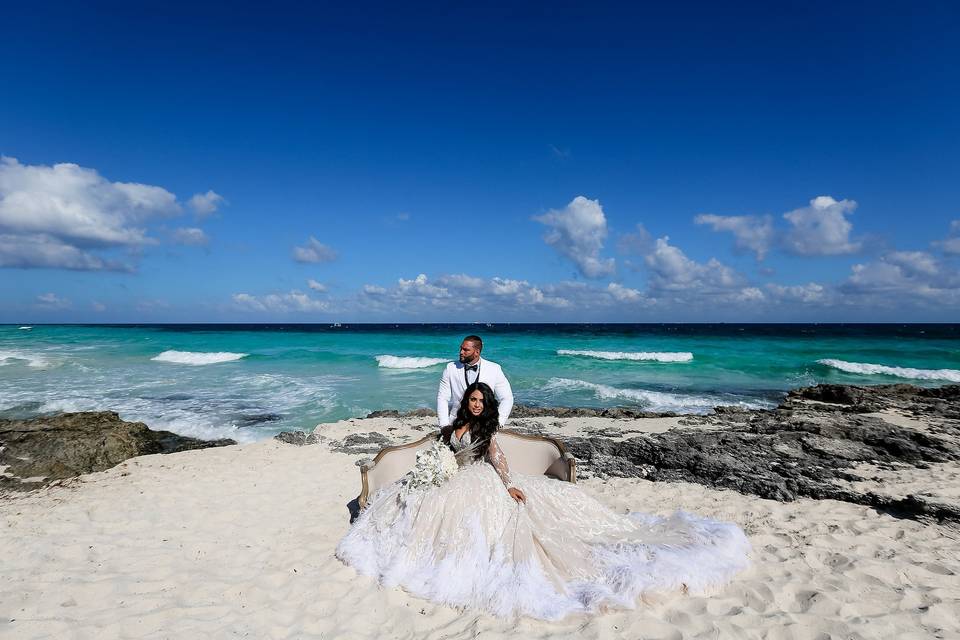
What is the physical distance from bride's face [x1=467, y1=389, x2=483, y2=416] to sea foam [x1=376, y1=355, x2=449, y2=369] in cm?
2169

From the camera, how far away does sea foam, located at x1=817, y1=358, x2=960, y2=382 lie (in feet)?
74.1

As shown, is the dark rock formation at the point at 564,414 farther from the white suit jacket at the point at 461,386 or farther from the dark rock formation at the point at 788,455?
the white suit jacket at the point at 461,386

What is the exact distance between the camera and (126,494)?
6.36 meters

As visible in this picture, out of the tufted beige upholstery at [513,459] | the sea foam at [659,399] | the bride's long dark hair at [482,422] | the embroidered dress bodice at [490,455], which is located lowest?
the sea foam at [659,399]

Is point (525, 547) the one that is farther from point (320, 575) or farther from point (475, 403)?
point (320, 575)

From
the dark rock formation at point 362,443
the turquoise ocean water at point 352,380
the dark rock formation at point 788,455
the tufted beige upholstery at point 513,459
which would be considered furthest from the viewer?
the turquoise ocean water at point 352,380

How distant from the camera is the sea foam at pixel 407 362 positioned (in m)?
26.5

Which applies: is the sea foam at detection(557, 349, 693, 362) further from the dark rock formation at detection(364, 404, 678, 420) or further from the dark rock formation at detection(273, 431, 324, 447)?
the dark rock formation at detection(273, 431, 324, 447)

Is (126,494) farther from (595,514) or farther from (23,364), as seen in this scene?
(23,364)

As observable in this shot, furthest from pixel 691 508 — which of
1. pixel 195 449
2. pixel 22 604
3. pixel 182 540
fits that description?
pixel 195 449

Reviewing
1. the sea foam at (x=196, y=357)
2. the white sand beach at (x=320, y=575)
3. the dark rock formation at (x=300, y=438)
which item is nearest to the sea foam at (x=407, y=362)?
the sea foam at (x=196, y=357)

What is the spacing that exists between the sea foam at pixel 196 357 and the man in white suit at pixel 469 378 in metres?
26.9

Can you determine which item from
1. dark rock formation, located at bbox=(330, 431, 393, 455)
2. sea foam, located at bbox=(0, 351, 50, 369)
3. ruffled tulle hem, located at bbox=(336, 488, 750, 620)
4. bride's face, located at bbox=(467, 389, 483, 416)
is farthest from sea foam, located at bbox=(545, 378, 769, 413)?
sea foam, located at bbox=(0, 351, 50, 369)

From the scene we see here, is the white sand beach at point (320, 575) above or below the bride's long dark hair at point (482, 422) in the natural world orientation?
below
